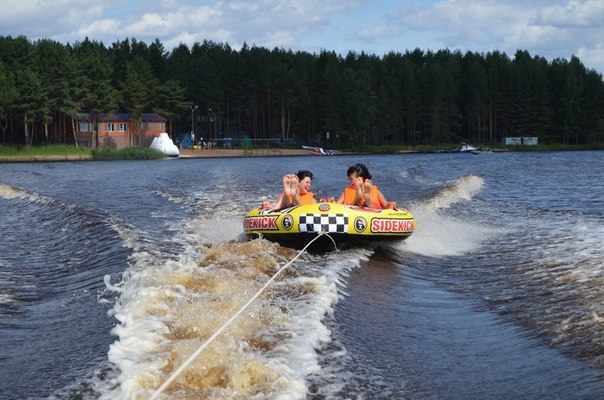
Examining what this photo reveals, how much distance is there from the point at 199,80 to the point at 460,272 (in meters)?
91.6

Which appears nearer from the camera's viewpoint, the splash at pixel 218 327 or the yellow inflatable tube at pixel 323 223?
the splash at pixel 218 327

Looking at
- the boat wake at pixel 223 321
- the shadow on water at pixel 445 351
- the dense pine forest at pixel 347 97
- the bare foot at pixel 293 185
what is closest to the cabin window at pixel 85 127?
the dense pine forest at pixel 347 97

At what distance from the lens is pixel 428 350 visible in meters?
7.14

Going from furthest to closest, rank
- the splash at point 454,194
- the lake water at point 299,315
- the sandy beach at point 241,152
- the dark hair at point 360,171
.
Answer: the sandy beach at point 241,152 → the splash at point 454,194 → the dark hair at point 360,171 → the lake water at point 299,315

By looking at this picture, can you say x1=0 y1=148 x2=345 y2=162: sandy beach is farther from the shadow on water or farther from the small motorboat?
the shadow on water

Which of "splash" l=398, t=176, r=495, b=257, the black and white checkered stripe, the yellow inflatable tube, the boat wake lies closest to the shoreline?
"splash" l=398, t=176, r=495, b=257

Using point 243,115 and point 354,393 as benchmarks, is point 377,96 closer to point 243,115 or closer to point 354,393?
point 243,115

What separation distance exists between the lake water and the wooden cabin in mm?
71811

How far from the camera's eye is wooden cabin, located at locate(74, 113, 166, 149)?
8562 centimetres

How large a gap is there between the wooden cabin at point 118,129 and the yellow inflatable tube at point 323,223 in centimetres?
7463

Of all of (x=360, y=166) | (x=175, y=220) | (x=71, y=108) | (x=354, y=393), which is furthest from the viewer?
(x=71, y=108)

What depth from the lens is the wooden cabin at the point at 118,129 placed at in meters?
85.6

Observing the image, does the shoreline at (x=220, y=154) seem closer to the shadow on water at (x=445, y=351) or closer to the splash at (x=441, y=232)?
the splash at (x=441, y=232)

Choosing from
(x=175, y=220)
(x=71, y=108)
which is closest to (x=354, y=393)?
(x=175, y=220)
